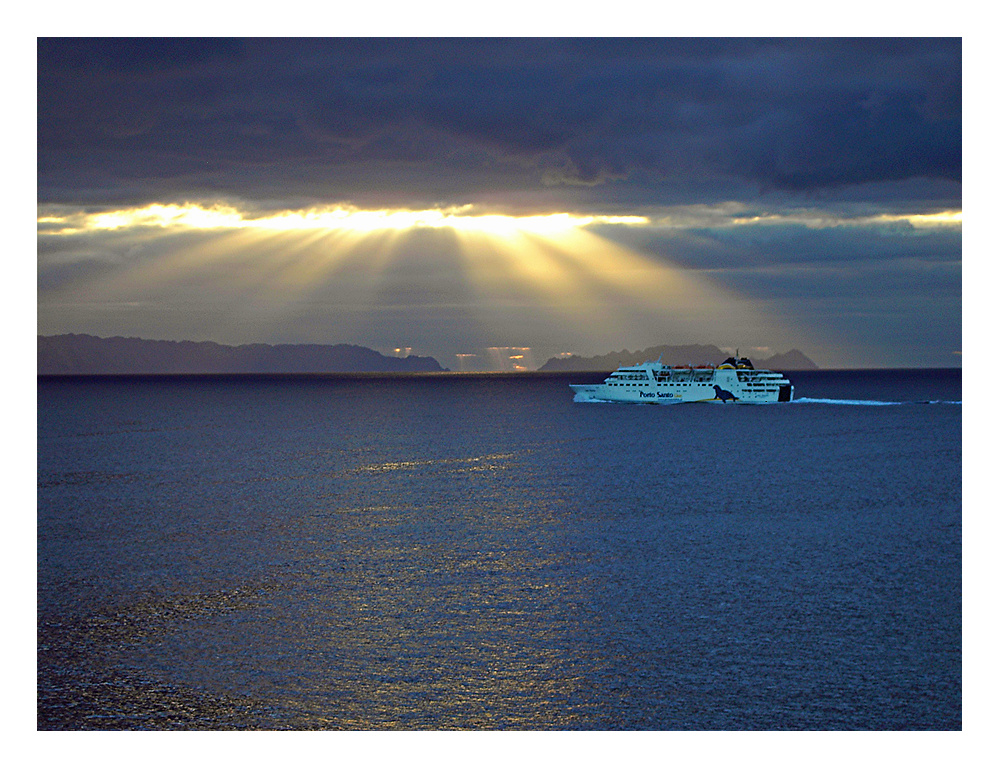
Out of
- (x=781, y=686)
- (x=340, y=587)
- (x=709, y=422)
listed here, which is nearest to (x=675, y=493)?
(x=340, y=587)

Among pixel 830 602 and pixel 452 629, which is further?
pixel 830 602

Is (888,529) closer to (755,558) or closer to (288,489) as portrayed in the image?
(755,558)

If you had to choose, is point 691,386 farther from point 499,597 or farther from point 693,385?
point 499,597

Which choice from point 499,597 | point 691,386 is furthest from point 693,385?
point 499,597

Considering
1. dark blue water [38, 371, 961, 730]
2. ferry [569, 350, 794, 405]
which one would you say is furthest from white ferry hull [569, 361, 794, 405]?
dark blue water [38, 371, 961, 730]

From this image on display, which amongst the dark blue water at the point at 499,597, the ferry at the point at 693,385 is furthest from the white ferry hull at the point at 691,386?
the dark blue water at the point at 499,597
